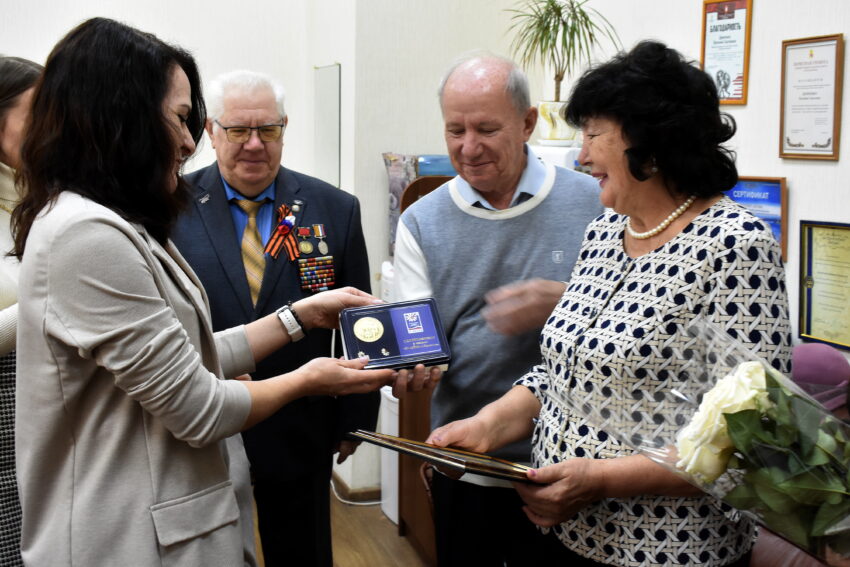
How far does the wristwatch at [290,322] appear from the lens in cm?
184

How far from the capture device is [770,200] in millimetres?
2637

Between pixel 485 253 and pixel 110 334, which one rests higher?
pixel 485 253

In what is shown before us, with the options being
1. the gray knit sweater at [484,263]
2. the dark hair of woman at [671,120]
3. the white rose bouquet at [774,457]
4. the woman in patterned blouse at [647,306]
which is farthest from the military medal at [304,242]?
the white rose bouquet at [774,457]

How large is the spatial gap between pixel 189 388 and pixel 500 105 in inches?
45.4

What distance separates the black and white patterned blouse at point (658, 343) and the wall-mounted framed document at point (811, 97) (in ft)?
4.06

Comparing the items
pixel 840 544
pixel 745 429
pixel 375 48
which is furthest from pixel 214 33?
pixel 840 544

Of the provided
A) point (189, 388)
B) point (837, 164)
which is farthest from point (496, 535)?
point (837, 164)

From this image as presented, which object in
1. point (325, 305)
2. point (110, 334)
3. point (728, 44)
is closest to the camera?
point (110, 334)

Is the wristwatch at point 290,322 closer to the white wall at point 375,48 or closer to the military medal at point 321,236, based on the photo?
the military medal at point 321,236

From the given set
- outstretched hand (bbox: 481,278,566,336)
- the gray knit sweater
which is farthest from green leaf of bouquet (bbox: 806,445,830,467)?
the gray knit sweater

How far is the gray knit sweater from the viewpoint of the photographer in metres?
1.93

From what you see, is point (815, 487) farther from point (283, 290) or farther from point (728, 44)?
point (728, 44)

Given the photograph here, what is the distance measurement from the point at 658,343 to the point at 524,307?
1.49ft

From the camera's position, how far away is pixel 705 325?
1098 mm
